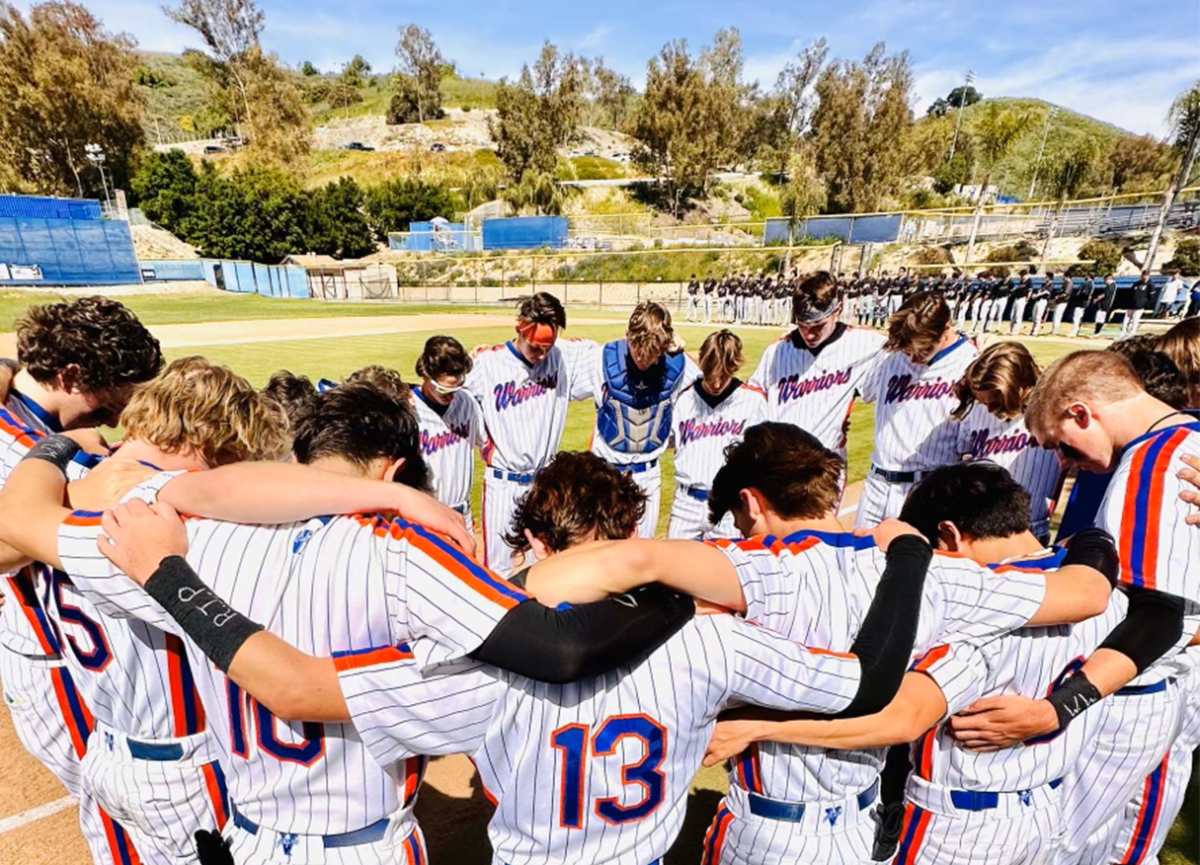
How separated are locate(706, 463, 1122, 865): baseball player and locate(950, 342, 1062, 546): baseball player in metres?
1.76

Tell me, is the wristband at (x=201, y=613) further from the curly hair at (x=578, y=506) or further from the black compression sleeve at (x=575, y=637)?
the curly hair at (x=578, y=506)

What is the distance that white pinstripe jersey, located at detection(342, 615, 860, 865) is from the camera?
1.61 m

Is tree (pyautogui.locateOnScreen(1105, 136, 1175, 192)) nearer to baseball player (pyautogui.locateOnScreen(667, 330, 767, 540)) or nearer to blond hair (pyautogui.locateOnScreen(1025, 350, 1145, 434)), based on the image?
baseball player (pyautogui.locateOnScreen(667, 330, 767, 540))

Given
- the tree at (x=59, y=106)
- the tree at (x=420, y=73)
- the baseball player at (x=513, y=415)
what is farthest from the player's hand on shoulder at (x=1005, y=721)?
the tree at (x=420, y=73)

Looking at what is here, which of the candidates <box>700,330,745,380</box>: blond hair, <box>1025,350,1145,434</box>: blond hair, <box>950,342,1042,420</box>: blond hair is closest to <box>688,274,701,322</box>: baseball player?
<box>700,330,745,380</box>: blond hair

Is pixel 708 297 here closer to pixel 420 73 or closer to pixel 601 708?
pixel 601 708

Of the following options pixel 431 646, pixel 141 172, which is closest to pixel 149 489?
pixel 431 646

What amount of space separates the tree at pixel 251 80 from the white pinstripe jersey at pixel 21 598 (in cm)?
7720

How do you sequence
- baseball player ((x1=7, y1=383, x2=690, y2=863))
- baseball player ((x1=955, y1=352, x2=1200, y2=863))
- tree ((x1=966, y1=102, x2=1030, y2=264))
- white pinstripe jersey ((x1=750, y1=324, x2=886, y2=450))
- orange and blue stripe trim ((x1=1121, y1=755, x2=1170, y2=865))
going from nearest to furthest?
baseball player ((x1=7, y1=383, x2=690, y2=863)), baseball player ((x1=955, y1=352, x2=1200, y2=863)), orange and blue stripe trim ((x1=1121, y1=755, x2=1170, y2=865)), white pinstripe jersey ((x1=750, y1=324, x2=886, y2=450)), tree ((x1=966, y1=102, x2=1030, y2=264))

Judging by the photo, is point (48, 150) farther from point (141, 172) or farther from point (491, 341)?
point (491, 341)

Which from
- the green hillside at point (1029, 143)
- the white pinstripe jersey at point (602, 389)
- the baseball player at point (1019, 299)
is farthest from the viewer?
the green hillside at point (1029, 143)

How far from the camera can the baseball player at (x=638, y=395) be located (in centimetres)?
505

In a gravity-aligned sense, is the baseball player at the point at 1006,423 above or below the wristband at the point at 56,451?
below

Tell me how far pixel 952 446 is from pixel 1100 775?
2544 millimetres
